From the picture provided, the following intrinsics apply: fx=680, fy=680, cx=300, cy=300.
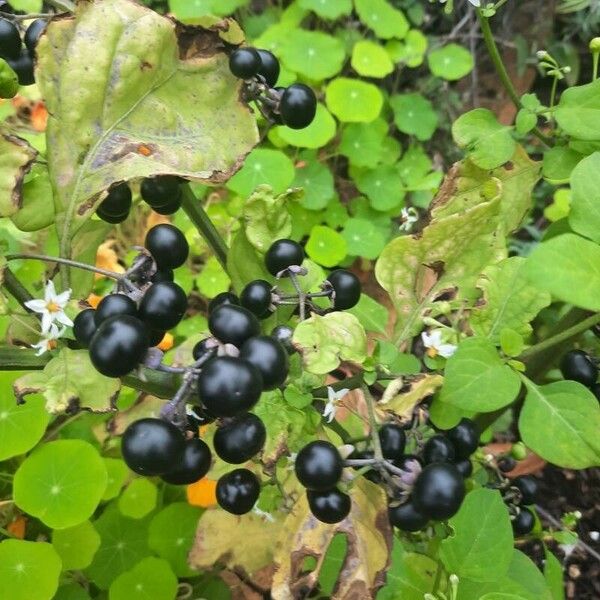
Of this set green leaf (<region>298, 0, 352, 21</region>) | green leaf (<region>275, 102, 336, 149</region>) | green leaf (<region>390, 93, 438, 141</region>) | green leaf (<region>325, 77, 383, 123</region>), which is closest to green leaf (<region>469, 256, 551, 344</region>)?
green leaf (<region>275, 102, 336, 149</region>)

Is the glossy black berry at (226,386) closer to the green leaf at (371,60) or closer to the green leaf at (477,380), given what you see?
the green leaf at (477,380)

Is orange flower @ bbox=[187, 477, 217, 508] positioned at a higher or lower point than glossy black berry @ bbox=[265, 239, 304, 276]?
lower

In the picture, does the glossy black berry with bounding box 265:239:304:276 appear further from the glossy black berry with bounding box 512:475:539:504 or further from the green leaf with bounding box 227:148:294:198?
the green leaf with bounding box 227:148:294:198

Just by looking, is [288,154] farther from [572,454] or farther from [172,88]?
[572,454]

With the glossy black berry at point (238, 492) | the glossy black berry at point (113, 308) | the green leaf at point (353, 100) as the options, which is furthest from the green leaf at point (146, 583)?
the green leaf at point (353, 100)

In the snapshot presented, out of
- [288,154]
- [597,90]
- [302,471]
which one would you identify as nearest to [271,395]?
[302,471]

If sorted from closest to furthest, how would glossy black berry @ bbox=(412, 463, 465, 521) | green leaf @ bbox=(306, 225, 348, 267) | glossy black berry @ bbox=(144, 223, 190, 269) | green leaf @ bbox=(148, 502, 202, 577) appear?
glossy black berry @ bbox=(412, 463, 465, 521) < glossy black berry @ bbox=(144, 223, 190, 269) < green leaf @ bbox=(148, 502, 202, 577) < green leaf @ bbox=(306, 225, 348, 267)
